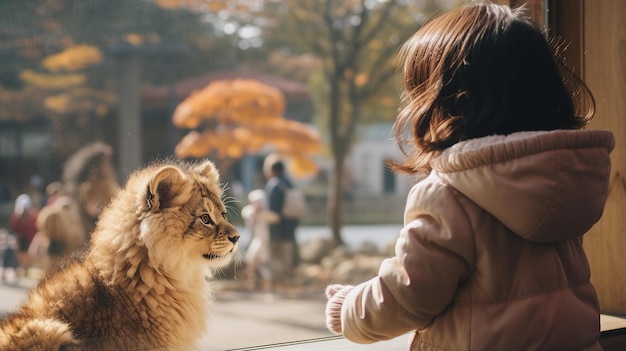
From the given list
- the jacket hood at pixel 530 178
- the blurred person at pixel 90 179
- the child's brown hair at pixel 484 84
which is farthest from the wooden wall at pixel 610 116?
the blurred person at pixel 90 179

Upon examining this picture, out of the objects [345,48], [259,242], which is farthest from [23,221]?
[345,48]

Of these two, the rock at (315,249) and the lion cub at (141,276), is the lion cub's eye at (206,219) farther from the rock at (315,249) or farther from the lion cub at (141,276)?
the rock at (315,249)

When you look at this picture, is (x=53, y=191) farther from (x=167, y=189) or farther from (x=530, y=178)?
(x=530, y=178)

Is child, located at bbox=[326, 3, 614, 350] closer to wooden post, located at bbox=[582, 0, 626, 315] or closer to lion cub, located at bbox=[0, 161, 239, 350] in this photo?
lion cub, located at bbox=[0, 161, 239, 350]

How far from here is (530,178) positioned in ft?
3.11

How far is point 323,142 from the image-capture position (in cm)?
645

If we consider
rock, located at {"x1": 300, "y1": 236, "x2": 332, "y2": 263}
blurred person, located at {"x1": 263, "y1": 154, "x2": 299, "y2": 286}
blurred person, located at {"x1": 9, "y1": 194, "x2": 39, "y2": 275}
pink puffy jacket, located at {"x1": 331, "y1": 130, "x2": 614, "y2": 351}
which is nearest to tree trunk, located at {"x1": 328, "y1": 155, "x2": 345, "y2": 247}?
rock, located at {"x1": 300, "y1": 236, "x2": 332, "y2": 263}

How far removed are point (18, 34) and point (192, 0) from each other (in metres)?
2.21

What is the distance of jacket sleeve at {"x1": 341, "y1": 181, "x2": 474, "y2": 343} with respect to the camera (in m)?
0.94

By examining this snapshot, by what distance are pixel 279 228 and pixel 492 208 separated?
4108 millimetres

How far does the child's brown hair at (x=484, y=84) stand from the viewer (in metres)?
1.05

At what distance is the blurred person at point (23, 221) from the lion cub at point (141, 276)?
953 mm

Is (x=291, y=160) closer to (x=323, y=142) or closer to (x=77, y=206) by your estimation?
(x=323, y=142)

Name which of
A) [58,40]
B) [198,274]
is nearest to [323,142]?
[58,40]
